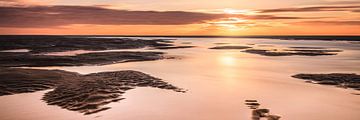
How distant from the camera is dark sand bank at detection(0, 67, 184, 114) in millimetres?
14141

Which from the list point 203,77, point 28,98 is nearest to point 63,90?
point 28,98

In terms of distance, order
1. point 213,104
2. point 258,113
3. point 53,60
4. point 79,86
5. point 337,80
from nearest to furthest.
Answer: point 258,113 → point 213,104 → point 79,86 → point 337,80 → point 53,60

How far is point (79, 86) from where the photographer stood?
59.1 ft

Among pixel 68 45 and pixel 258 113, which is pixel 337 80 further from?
pixel 68 45

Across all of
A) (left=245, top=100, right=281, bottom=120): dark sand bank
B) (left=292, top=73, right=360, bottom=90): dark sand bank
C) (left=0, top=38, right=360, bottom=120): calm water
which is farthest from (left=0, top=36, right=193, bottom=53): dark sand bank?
(left=245, top=100, right=281, bottom=120): dark sand bank

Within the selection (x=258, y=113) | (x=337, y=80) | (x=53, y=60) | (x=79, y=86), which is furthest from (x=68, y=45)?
(x=258, y=113)

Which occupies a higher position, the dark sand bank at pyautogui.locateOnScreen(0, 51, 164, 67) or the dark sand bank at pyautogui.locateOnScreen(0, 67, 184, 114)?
the dark sand bank at pyautogui.locateOnScreen(0, 67, 184, 114)

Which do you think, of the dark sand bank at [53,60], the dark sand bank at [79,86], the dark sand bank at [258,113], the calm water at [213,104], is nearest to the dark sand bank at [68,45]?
the dark sand bank at [53,60]

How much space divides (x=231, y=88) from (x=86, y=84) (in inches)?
299

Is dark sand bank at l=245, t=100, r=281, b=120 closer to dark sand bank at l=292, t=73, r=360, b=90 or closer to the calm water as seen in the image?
the calm water

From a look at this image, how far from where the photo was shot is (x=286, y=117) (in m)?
11.9

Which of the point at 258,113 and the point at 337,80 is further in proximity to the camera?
the point at 337,80

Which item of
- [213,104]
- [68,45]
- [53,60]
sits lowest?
[68,45]

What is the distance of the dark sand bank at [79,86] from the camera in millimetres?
14141
